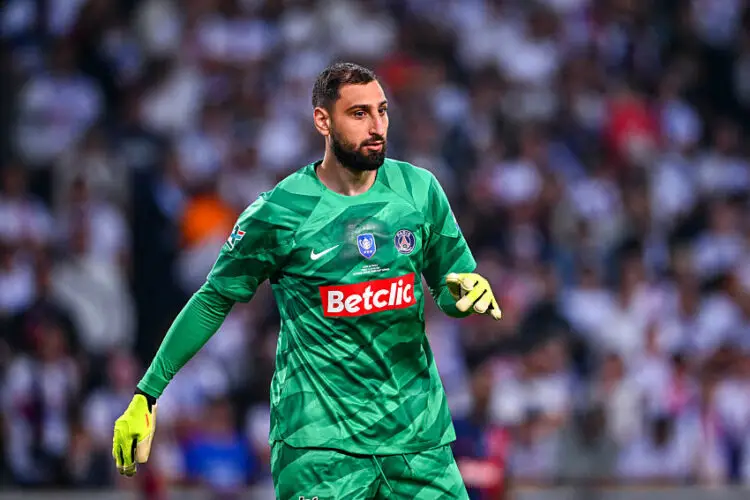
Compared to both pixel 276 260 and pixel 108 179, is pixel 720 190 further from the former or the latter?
pixel 276 260

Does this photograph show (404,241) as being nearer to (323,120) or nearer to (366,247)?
(366,247)

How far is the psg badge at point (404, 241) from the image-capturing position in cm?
565

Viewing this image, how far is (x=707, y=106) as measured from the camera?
52.2 ft

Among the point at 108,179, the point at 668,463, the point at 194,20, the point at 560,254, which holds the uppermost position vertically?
the point at 194,20

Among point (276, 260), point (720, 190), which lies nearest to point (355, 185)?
point (276, 260)

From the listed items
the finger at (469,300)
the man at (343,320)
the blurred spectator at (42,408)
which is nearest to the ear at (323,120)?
the man at (343,320)

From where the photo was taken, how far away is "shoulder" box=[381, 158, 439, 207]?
18.9ft

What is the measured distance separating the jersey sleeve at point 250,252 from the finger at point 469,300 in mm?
744

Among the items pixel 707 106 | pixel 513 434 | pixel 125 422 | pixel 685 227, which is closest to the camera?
pixel 125 422

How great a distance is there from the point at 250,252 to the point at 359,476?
0.98 metres

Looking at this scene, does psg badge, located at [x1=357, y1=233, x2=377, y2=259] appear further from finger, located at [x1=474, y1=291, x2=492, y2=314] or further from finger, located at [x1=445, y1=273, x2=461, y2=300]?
finger, located at [x1=474, y1=291, x2=492, y2=314]

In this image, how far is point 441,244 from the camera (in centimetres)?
583

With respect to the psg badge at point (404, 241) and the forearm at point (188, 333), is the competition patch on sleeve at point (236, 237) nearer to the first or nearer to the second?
the forearm at point (188, 333)

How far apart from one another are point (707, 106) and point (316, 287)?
439 inches
